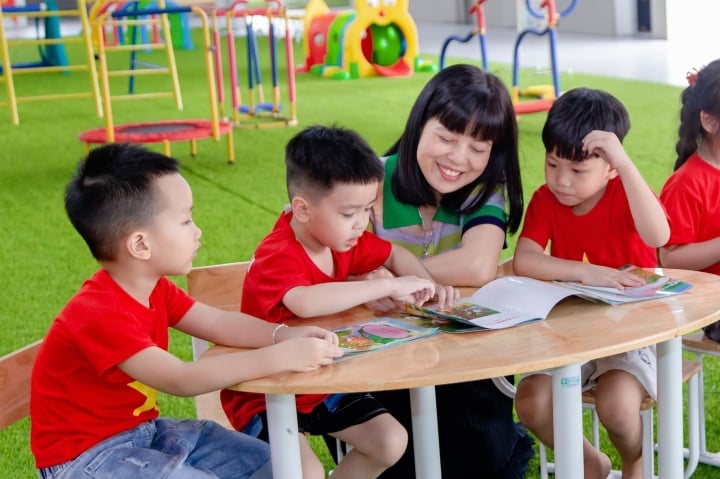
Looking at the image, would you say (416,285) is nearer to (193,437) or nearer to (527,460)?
(193,437)

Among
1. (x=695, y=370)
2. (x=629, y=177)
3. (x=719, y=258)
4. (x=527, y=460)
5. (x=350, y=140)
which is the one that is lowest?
(x=527, y=460)

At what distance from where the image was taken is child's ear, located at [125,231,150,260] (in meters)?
1.78

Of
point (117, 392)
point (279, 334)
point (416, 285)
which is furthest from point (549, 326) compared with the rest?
point (117, 392)

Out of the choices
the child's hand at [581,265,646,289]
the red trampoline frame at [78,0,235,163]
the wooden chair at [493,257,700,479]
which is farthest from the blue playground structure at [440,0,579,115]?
the child's hand at [581,265,646,289]

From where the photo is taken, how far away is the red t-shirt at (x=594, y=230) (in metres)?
2.25

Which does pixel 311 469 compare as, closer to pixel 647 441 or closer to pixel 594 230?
pixel 647 441

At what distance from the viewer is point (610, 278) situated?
198cm

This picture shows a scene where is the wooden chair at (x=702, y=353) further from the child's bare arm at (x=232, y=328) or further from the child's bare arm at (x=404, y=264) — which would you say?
the child's bare arm at (x=232, y=328)

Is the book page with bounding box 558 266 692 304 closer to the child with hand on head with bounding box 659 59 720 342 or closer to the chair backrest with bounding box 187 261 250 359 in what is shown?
the child with hand on head with bounding box 659 59 720 342

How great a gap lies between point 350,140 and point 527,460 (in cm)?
99

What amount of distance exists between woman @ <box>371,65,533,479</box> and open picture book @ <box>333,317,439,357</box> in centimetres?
38

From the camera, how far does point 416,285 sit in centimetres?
194

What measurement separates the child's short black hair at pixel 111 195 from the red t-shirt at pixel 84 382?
0.24 ft

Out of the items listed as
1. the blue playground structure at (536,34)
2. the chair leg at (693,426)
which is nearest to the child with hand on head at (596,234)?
the chair leg at (693,426)
